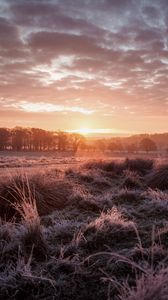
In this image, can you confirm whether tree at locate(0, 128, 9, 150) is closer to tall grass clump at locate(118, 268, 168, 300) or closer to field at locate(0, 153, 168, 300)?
field at locate(0, 153, 168, 300)

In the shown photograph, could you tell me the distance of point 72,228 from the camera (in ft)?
23.0

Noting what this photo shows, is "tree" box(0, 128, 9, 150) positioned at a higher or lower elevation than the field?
higher

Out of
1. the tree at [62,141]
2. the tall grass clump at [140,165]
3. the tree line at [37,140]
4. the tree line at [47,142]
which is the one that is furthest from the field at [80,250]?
the tree at [62,141]

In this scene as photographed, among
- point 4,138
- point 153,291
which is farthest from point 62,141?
point 153,291

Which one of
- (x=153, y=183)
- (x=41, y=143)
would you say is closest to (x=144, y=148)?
(x=41, y=143)

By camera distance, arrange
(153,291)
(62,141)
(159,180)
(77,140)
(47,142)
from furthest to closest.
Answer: (77,140)
(47,142)
(62,141)
(159,180)
(153,291)

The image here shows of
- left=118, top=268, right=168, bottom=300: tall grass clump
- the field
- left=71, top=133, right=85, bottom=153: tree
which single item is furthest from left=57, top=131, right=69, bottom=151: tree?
left=118, top=268, right=168, bottom=300: tall grass clump

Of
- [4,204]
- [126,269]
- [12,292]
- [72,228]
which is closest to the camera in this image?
[12,292]

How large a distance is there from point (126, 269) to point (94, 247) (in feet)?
3.23

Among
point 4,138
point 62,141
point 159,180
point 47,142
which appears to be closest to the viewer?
point 159,180

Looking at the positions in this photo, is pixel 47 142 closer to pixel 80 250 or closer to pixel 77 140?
pixel 77 140

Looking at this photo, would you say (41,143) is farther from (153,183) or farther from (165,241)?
(165,241)

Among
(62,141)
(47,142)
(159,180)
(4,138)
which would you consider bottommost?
(159,180)

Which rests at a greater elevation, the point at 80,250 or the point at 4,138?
the point at 4,138
